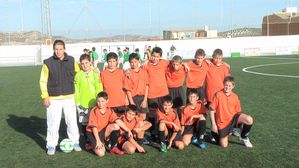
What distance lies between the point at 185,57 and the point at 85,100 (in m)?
28.5

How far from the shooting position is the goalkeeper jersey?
589 centimetres

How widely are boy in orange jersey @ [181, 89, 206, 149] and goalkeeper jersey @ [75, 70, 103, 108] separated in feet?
5.19

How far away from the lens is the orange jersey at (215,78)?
657 centimetres

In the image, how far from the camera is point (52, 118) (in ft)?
18.4

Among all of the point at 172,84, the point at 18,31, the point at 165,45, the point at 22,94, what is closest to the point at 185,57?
the point at 165,45

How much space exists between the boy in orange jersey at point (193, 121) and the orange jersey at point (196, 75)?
2.15ft

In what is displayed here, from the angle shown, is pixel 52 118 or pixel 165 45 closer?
pixel 52 118

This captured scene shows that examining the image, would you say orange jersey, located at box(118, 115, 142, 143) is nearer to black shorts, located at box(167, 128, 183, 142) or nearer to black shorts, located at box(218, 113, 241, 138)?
black shorts, located at box(167, 128, 183, 142)

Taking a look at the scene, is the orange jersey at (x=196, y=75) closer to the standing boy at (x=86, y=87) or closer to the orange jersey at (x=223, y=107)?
the orange jersey at (x=223, y=107)

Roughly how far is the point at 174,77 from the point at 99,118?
5.92 ft

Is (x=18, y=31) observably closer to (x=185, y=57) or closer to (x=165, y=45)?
(x=165, y=45)

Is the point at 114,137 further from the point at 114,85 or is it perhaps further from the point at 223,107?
the point at 223,107

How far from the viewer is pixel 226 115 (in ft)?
19.4

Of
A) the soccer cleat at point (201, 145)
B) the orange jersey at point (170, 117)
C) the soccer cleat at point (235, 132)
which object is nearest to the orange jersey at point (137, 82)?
the orange jersey at point (170, 117)
